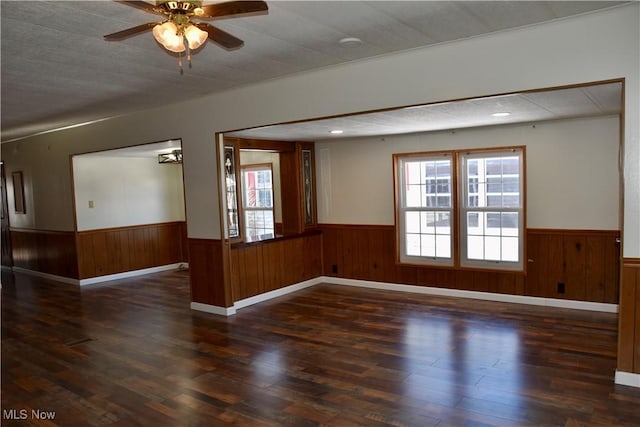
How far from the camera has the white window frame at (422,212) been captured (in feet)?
19.1

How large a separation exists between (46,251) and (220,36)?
721 cm

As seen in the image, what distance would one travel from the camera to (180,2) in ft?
7.48

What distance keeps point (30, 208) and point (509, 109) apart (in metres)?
8.28

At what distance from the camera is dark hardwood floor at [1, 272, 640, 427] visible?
9.76 feet

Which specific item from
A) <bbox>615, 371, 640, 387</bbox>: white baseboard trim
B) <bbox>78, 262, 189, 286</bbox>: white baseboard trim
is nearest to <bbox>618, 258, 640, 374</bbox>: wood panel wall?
<bbox>615, 371, 640, 387</bbox>: white baseboard trim

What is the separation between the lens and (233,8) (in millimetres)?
2246

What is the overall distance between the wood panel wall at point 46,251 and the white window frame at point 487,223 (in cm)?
602

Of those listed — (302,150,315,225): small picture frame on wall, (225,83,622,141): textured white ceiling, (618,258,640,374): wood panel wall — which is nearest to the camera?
(618,258,640,374): wood panel wall

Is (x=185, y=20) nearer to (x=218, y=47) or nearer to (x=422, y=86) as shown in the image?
(x=218, y=47)

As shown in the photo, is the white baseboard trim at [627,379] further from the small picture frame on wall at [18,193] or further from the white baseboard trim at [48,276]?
the small picture frame on wall at [18,193]

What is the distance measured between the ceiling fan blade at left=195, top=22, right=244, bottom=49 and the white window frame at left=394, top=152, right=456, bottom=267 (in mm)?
3732

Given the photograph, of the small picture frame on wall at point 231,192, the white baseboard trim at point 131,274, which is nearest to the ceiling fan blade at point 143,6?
the small picture frame on wall at point 231,192

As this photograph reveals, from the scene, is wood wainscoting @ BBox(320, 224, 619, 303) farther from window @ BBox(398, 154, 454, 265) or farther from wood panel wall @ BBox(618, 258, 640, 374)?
wood panel wall @ BBox(618, 258, 640, 374)

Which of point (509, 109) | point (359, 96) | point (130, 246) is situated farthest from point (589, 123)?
point (130, 246)
